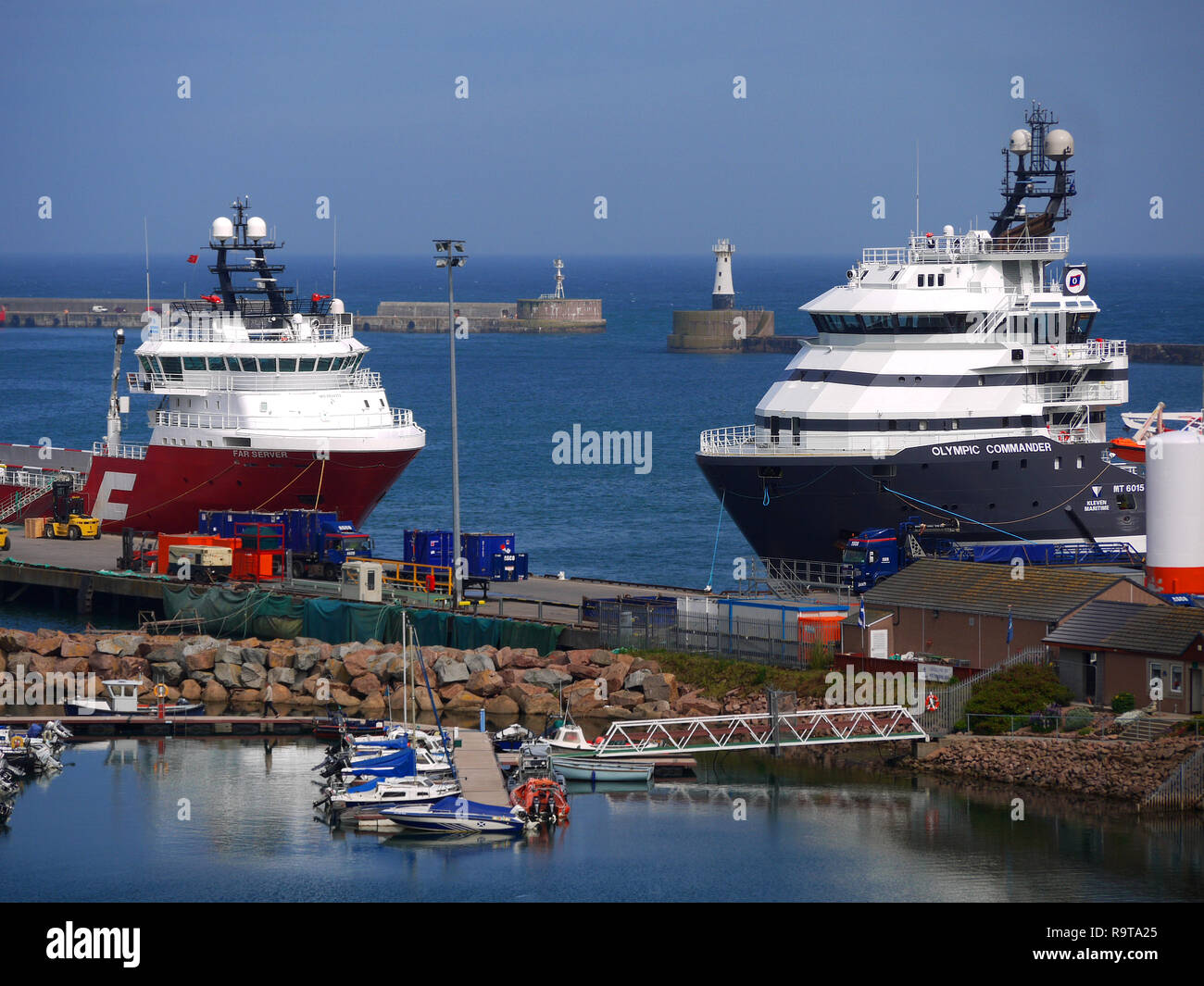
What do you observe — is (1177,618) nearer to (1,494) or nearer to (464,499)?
(1,494)

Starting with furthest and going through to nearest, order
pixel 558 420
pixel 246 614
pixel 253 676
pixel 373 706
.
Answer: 1. pixel 558 420
2. pixel 246 614
3. pixel 253 676
4. pixel 373 706

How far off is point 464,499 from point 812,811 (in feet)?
150

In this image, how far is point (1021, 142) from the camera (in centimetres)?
5109

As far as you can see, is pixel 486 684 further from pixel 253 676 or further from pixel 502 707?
pixel 253 676

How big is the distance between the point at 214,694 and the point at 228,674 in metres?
0.71

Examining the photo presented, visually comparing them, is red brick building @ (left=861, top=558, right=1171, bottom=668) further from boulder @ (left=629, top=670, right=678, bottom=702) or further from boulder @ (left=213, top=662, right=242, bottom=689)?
→ boulder @ (left=213, top=662, right=242, bottom=689)

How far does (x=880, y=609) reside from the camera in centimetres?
4016

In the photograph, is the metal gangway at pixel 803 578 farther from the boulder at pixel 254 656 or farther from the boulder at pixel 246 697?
the boulder at pixel 246 697

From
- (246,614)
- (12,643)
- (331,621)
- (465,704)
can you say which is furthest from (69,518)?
(465,704)

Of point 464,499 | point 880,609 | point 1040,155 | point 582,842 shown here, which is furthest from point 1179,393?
point 582,842

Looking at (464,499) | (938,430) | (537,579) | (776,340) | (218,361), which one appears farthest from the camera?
(776,340)

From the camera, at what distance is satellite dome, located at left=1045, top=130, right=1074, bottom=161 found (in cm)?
5078

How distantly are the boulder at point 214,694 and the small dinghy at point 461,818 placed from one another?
11063mm

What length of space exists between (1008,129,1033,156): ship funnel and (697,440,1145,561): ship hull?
29.5ft
